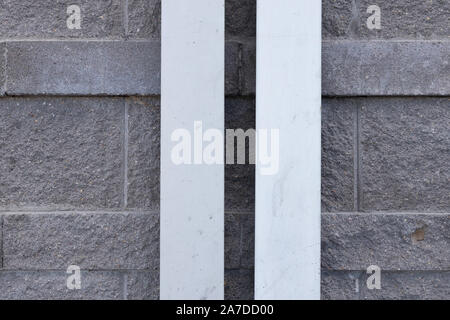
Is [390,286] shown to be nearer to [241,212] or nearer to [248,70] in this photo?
[241,212]

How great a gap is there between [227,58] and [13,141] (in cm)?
104

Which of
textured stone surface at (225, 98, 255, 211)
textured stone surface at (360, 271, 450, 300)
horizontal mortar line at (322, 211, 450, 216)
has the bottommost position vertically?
textured stone surface at (360, 271, 450, 300)

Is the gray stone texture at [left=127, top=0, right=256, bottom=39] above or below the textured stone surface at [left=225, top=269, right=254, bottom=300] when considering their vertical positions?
above

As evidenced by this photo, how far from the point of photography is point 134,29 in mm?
2402

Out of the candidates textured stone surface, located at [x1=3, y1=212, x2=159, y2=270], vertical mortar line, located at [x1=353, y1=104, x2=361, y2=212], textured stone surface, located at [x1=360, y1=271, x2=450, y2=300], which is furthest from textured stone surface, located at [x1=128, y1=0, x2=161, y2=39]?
textured stone surface, located at [x1=360, y1=271, x2=450, y2=300]

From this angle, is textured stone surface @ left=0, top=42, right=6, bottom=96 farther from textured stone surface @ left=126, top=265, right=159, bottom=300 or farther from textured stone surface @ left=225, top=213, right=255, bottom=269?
textured stone surface @ left=225, top=213, right=255, bottom=269

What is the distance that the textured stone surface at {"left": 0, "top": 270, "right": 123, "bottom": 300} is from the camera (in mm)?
2395

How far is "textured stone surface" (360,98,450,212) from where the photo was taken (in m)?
2.39

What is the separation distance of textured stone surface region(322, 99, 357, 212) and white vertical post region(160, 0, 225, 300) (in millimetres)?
515

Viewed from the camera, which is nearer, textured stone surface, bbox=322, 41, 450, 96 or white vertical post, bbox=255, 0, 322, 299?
white vertical post, bbox=255, 0, 322, 299

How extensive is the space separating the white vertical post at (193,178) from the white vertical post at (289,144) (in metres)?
0.17

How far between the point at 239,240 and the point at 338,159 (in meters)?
0.57

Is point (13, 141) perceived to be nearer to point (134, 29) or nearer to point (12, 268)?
point (12, 268)
